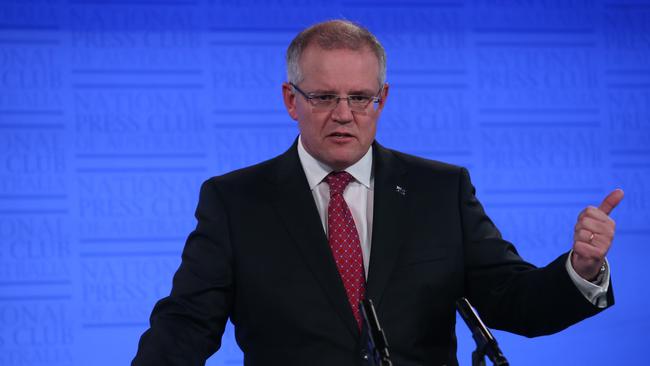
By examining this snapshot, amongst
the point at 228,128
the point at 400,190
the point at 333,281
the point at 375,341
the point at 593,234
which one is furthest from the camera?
the point at 228,128

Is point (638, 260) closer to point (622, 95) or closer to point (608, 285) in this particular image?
point (622, 95)

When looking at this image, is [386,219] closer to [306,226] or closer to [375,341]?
[306,226]

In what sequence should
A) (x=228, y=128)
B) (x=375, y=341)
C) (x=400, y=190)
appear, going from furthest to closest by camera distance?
1. (x=228, y=128)
2. (x=400, y=190)
3. (x=375, y=341)

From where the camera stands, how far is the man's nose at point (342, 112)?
1.74 metres

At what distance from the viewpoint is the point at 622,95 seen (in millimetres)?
3748

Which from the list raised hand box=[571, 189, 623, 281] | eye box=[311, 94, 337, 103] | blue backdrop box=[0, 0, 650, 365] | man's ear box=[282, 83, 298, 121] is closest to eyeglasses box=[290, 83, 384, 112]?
eye box=[311, 94, 337, 103]

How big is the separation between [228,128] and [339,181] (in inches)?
67.2

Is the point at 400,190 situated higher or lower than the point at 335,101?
lower

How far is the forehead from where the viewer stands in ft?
5.72

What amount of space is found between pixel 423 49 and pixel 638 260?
131cm

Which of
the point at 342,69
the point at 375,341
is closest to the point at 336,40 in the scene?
the point at 342,69

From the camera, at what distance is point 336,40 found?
1.77 m

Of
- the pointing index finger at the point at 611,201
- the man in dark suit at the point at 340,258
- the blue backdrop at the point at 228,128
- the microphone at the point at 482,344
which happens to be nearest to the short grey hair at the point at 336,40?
the man in dark suit at the point at 340,258

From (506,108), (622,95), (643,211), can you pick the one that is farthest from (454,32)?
(643,211)
